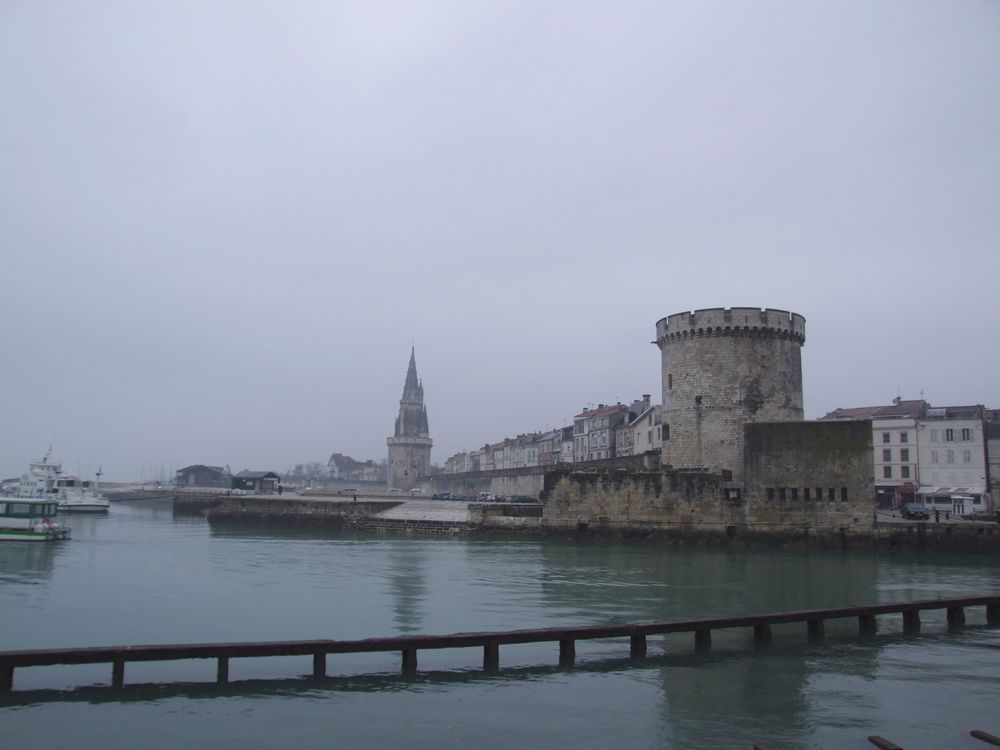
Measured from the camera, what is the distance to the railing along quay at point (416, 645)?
32.4 ft

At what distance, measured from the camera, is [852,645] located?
13.1m

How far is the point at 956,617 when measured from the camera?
1516 centimetres

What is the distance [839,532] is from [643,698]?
21.3m

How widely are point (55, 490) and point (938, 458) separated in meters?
57.4

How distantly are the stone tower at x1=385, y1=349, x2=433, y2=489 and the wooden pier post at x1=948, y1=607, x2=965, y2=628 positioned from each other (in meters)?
94.4

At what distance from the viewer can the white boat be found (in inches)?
2151

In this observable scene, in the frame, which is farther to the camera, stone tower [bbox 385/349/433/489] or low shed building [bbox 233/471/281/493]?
stone tower [bbox 385/349/433/489]

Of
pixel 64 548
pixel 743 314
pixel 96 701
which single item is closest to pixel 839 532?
pixel 743 314

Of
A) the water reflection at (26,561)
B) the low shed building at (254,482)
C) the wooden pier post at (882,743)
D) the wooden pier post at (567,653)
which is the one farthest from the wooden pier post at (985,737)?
the low shed building at (254,482)

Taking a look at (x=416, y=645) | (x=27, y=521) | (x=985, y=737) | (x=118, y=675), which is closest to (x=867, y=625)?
(x=985, y=737)

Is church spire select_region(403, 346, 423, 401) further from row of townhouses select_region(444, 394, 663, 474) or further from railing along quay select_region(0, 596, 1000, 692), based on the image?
railing along quay select_region(0, 596, 1000, 692)

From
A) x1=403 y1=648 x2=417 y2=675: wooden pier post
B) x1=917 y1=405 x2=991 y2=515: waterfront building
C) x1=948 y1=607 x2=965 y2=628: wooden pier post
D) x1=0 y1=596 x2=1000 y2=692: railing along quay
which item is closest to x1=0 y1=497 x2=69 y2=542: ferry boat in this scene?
x1=0 y1=596 x2=1000 y2=692: railing along quay

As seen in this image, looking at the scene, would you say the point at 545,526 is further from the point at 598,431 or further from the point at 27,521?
the point at 598,431

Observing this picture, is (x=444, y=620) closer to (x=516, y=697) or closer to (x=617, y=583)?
(x=516, y=697)
